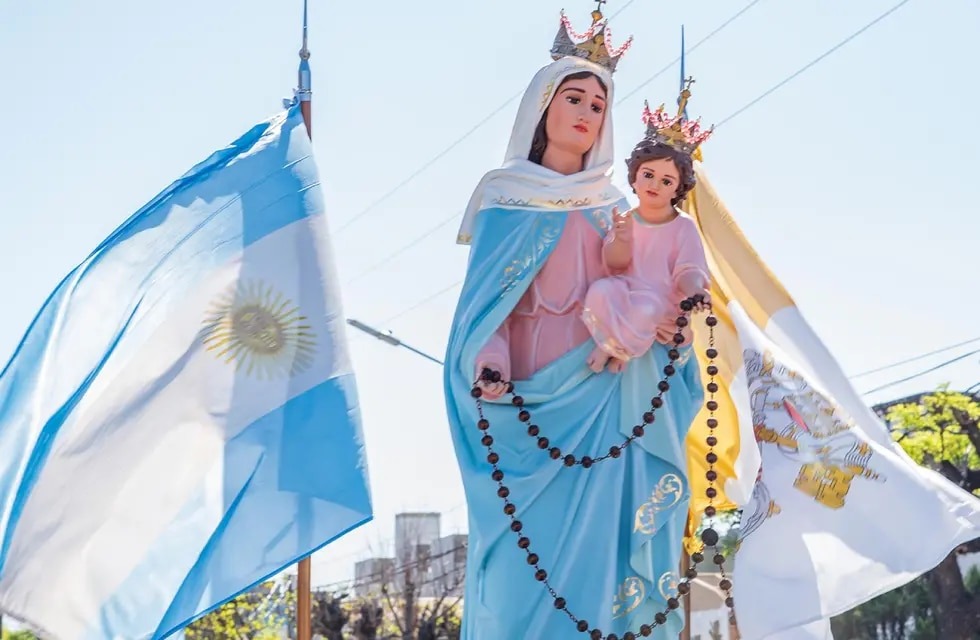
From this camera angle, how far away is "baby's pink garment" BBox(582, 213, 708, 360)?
7.44 meters

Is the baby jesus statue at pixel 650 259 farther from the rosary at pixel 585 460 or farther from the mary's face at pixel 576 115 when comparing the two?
the mary's face at pixel 576 115

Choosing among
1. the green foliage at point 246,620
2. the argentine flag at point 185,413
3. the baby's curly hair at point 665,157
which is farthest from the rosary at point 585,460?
the green foliage at point 246,620

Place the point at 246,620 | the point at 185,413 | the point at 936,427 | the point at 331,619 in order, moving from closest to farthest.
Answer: the point at 185,413, the point at 936,427, the point at 331,619, the point at 246,620

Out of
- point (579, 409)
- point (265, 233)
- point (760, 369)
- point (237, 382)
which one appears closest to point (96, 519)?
point (237, 382)

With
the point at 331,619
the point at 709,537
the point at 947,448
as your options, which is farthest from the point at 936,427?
the point at 709,537

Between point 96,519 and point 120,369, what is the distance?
76cm

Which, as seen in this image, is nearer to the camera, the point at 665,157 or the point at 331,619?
the point at 665,157

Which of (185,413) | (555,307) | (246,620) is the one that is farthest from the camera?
(246,620)

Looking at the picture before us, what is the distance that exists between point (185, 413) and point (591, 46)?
8.70ft

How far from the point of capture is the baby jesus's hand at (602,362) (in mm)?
7514

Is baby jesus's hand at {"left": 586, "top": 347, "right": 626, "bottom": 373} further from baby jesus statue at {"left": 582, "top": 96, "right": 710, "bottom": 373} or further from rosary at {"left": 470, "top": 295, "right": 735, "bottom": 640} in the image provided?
rosary at {"left": 470, "top": 295, "right": 735, "bottom": 640}

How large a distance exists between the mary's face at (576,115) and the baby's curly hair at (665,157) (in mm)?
223

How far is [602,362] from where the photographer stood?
24.7 feet

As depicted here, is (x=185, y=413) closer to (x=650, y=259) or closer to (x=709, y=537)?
(x=650, y=259)
